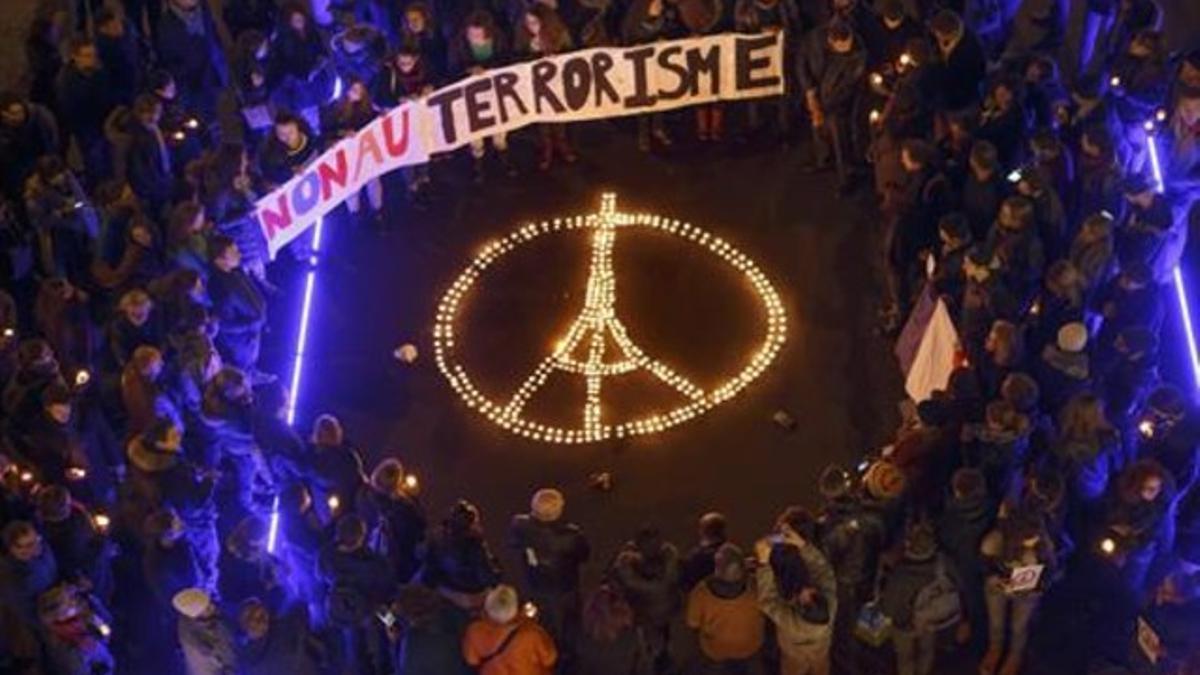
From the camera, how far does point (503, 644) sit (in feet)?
47.0

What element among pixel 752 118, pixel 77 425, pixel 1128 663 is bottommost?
pixel 1128 663

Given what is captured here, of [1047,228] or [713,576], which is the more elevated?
[1047,228]

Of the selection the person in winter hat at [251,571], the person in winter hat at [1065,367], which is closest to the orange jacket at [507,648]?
the person in winter hat at [251,571]

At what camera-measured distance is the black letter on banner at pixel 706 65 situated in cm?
1898

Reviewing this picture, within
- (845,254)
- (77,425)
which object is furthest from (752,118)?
(77,425)

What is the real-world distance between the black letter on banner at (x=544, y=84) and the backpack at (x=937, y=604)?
253 inches

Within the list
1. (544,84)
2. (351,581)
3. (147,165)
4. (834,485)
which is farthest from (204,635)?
(544,84)

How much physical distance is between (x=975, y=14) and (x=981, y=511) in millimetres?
5506

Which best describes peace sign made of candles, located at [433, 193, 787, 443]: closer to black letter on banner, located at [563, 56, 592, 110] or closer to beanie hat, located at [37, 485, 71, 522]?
black letter on banner, located at [563, 56, 592, 110]

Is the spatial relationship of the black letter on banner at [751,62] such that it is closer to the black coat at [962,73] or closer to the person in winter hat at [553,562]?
the black coat at [962,73]

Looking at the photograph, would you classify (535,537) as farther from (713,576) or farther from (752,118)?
(752,118)

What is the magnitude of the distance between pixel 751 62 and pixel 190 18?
197 inches

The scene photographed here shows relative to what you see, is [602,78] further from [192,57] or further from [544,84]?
[192,57]

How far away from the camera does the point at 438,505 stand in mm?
17469
